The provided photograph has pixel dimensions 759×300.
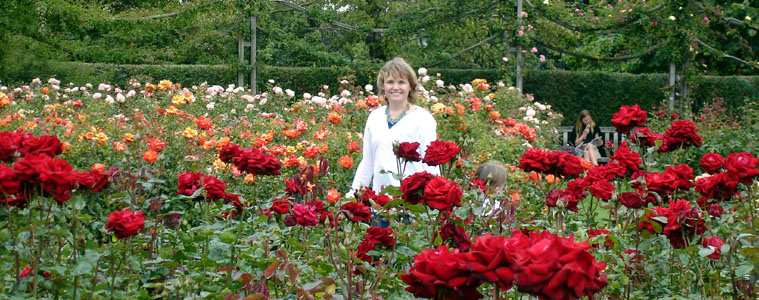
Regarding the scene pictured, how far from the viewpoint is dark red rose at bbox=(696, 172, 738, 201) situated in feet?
7.29

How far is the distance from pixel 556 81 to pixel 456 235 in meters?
12.5

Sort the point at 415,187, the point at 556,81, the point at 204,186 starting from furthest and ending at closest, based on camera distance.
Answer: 1. the point at 556,81
2. the point at 204,186
3. the point at 415,187

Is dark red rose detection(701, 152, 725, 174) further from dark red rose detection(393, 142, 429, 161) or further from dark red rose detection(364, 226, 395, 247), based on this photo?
dark red rose detection(364, 226, 395, 247)

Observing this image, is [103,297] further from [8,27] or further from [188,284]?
[8,27]

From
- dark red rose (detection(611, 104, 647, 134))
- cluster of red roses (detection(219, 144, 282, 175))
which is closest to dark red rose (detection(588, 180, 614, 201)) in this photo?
dark red rose (detection(611, 104, 647, 134))

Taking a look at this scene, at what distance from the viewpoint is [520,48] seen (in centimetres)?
1186

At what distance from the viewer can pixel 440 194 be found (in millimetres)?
1627

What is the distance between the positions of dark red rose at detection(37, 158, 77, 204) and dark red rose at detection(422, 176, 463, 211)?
29.7 inches

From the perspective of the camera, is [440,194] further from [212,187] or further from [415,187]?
[212,187]

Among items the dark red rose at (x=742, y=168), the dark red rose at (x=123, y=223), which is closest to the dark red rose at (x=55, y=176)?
the dark red rose at (x=123, y=223)

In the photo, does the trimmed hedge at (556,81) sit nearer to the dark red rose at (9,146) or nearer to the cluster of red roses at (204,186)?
the cluster of red roses at (204,186)

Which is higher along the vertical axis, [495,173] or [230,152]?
[230,152]

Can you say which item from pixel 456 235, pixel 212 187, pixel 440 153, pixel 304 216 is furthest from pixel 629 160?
pixel 212 187

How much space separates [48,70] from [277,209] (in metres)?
8.65
